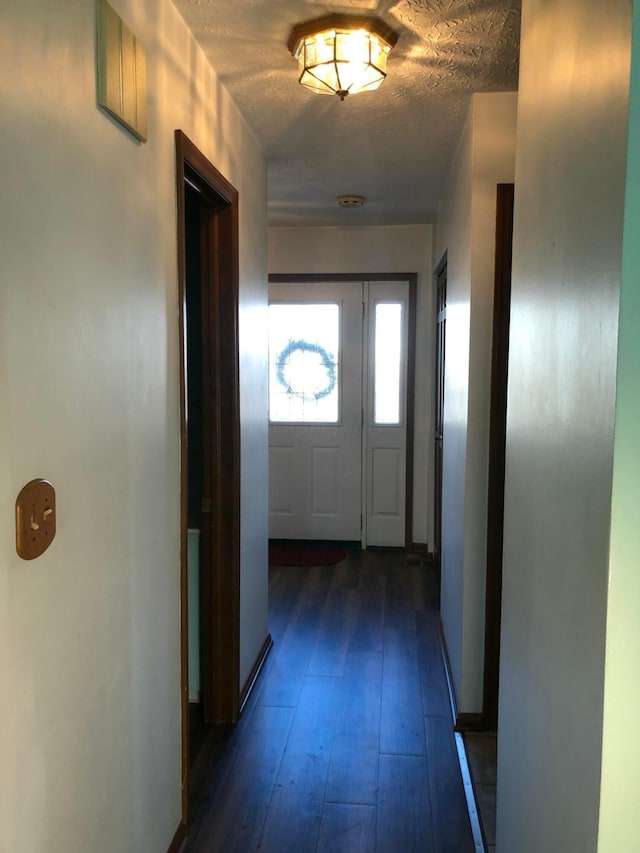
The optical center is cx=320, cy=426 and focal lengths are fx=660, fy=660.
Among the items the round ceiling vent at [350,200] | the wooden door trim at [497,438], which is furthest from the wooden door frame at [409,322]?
the wooden door trim at [497,438]

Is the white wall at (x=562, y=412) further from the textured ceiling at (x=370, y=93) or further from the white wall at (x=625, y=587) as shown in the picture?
the textured ceiling at (x=370, y=93)

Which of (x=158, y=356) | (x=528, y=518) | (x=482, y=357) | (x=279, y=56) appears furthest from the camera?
(x=482, y=357)

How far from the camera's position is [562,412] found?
113cm

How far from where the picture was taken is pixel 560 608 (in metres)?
1.13

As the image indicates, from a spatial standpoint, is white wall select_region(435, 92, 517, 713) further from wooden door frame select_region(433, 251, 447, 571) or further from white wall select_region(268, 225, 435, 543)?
white wall select_region(268, 225, 435, 543)

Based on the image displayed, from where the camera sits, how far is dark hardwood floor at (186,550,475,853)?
2.03 meters

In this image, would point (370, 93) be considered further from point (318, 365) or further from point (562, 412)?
point (318, 365)

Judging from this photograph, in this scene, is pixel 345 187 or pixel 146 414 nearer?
pixel 146 414

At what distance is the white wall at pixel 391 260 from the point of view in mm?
4777

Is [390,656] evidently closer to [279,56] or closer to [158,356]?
[158,356]

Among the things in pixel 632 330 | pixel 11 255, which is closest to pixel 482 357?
pixel 632 330

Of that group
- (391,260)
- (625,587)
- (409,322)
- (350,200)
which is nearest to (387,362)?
(409,322)

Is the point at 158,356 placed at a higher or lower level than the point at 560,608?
higher

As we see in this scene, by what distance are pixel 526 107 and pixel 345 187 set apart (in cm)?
230
